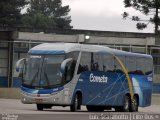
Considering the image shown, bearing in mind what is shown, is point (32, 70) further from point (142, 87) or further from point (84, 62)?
point (142, 87)

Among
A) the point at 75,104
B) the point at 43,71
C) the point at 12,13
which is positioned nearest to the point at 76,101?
the point at 75,104

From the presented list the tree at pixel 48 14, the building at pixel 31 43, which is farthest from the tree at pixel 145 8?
the tree at pixel 48 14

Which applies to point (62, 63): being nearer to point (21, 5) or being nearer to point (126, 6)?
point (126, 6)

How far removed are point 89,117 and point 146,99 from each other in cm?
1826

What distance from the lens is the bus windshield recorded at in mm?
31031

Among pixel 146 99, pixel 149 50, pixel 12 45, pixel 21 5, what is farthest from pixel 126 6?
pixel 21 5

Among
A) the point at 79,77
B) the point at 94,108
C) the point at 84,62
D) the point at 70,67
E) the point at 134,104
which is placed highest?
the point at 84,62

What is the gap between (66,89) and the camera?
102 ft

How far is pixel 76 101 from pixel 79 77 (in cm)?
109

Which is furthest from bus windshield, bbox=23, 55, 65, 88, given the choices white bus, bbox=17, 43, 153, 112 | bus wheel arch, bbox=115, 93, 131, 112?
bus wheel arch, bbox=115, 93, 131, 112

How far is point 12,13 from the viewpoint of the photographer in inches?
4186

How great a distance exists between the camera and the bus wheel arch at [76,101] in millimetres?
31344

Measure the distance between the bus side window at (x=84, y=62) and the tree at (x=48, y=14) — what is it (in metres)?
100

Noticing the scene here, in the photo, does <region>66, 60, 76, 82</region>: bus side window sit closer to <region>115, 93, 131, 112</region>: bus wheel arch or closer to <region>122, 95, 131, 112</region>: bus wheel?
<region>115, 93, 131, 112</region>: bus wheel arch
